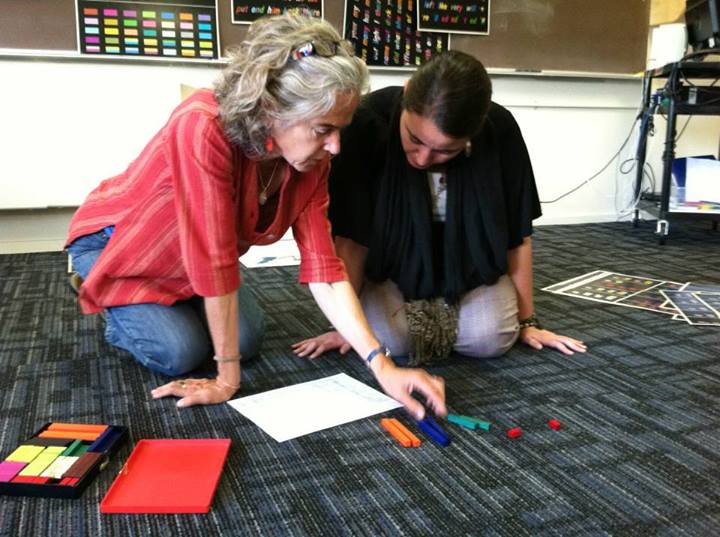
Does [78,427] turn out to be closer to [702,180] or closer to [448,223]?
[448,223]

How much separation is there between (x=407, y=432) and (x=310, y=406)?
22 cm

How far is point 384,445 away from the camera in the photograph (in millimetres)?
1134

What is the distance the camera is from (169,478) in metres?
0.99

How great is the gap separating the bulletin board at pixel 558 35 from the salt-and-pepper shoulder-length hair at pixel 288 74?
1.99 m

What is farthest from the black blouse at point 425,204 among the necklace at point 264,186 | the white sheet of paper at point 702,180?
the white sheet of paper at point 702,180

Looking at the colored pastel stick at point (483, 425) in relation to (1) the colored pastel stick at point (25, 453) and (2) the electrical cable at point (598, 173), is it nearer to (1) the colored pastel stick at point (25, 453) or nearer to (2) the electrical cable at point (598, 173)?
(1) the colored pastel stick at point (25, 453)

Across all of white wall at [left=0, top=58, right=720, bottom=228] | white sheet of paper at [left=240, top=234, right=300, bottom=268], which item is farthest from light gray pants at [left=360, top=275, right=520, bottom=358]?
white wall at [left=0, top=58, right=720, bottom=228]

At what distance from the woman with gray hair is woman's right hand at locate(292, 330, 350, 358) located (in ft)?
0.40

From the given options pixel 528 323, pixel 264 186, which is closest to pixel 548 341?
pixel 528 323

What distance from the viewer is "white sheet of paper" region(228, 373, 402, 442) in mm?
1189

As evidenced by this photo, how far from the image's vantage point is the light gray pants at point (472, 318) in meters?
1.54

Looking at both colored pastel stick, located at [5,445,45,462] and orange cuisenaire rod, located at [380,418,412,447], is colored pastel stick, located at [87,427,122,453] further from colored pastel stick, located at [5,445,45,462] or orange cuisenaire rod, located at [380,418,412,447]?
orange cuisenaire rod, located at [380,418,412,447]

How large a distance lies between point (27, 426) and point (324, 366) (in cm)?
63

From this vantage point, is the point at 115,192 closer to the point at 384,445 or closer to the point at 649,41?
the point at 384,445
